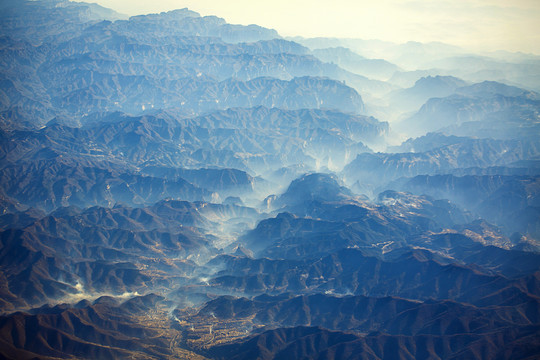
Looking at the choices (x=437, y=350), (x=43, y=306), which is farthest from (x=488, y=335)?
(x=43, y=306)

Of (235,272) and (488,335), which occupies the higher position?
(488,335)

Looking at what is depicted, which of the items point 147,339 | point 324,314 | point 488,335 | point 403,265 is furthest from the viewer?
point 403,265

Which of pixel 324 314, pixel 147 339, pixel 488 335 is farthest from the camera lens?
pixel 324 314

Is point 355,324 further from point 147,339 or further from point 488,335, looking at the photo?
point 147,339

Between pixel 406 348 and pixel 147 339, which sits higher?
pixel 406 348

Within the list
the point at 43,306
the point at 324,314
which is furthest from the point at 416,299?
the point at 43,306

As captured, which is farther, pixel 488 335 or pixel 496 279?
pixel 496 279

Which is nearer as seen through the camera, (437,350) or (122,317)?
(437,350)

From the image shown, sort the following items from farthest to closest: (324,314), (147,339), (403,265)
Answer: (403,265)
(324,314)
(147,339)

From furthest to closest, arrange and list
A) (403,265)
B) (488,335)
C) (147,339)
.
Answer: (403,265) → (147,339) → (488,335)

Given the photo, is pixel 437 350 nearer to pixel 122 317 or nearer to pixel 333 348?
pixel 333 348
